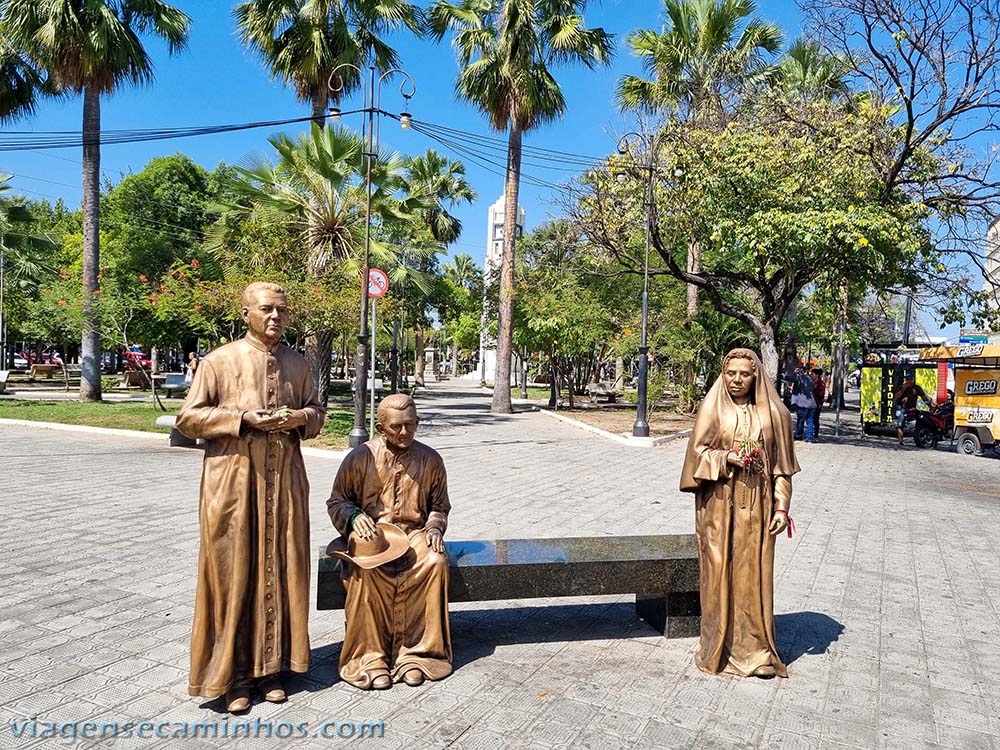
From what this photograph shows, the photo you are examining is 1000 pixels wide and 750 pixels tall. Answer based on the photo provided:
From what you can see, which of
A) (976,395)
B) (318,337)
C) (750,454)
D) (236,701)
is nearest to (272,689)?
(236,701)

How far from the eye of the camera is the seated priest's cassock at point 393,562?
11.2ft

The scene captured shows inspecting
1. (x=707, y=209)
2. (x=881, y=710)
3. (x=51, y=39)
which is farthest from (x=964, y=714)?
(x=51, y=39)

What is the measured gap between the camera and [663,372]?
808 inches

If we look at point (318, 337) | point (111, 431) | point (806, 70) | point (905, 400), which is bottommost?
point (111, 431)

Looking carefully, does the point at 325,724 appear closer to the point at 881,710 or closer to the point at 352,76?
the point at 881,710

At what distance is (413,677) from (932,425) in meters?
16.2

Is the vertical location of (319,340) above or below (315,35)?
below

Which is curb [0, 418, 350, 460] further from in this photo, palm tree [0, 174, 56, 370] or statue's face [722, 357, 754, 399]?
palm tree [0, 174, 56, 370]

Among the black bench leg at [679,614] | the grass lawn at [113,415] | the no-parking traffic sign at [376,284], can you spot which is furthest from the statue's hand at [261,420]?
the grass lawn at [113,415]

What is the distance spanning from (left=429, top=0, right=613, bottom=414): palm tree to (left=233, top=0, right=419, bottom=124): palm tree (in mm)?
2204

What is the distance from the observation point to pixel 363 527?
3371mm

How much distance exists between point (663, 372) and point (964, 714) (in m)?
17.4

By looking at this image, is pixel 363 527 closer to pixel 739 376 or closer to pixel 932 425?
pixel 739 376

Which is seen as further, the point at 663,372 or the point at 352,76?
the point at 663,372
